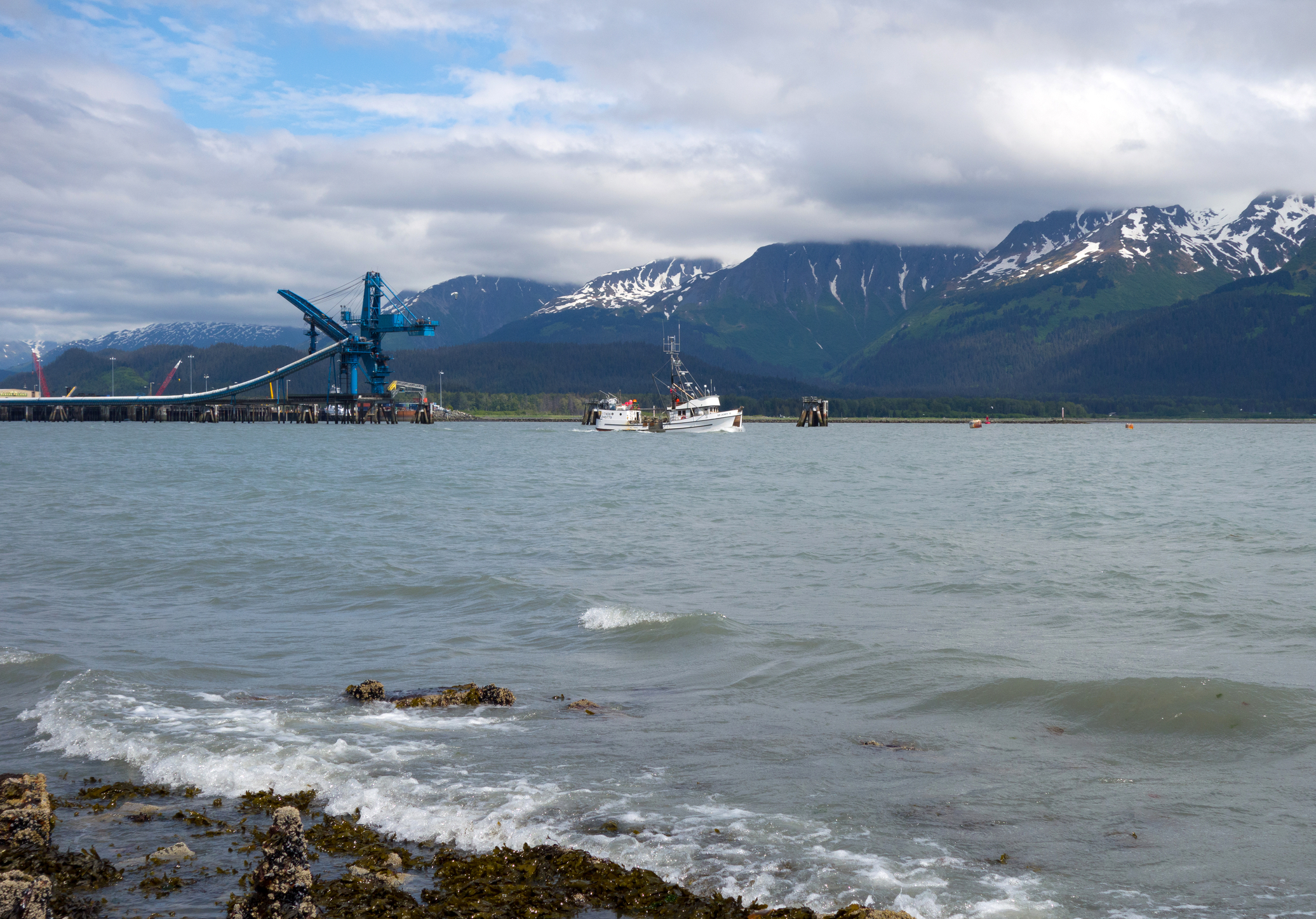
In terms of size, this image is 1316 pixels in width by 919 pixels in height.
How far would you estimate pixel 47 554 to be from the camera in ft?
77.0

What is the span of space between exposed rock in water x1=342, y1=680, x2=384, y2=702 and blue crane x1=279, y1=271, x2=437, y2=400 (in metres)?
142

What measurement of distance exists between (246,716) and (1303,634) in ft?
50.9

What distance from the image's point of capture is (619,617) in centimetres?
1631

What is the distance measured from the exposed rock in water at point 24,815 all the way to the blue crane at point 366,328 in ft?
478

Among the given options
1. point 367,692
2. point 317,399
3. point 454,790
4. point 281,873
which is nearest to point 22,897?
point 281,873

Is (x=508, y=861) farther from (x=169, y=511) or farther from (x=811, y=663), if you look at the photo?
(x=169, y=511)

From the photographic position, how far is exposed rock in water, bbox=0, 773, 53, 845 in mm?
6922

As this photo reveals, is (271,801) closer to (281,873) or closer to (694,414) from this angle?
(281,873)

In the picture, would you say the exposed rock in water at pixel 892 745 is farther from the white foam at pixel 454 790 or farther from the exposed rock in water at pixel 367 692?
the exposed rock in water at pixel 367 692

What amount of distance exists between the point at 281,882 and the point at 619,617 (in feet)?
35.7

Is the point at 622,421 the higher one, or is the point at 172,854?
the point at 622,421

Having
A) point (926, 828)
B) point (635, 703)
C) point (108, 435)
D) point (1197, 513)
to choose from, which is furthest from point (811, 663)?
point (108, 435)

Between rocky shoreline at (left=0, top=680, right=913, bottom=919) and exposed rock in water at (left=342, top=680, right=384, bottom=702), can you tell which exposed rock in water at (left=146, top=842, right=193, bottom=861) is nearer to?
rocky shoreline at (left=0, top=680, right=913, bottom=919)

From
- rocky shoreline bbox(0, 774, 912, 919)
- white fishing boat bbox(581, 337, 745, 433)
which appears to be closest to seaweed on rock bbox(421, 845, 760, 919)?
rocky shoreline bbox(0, 774, 912, 919)
